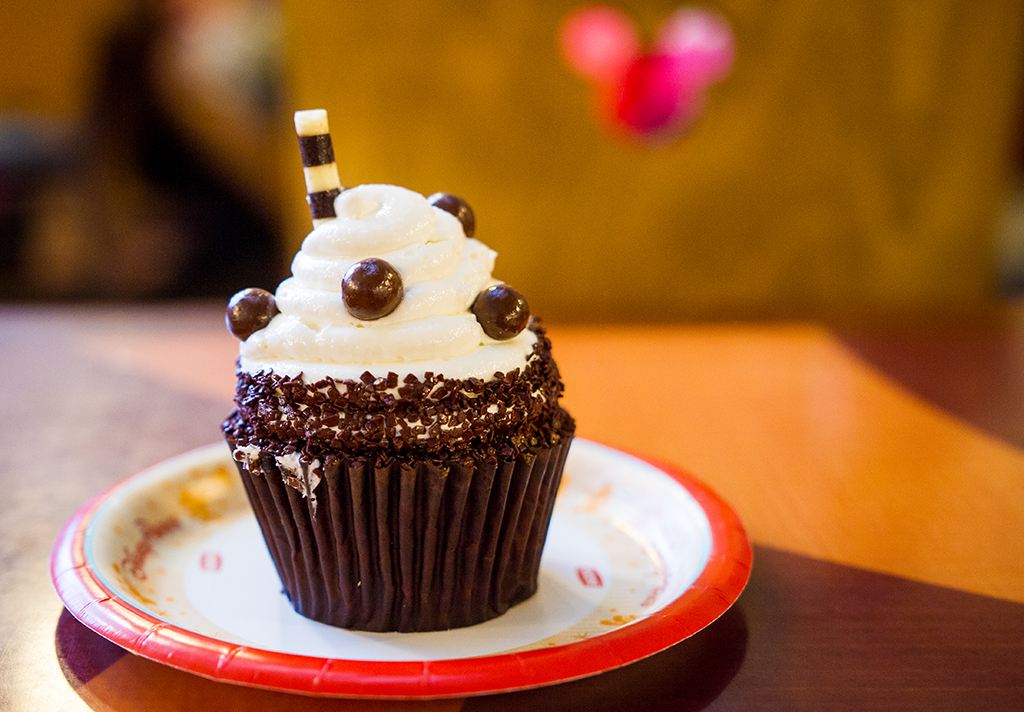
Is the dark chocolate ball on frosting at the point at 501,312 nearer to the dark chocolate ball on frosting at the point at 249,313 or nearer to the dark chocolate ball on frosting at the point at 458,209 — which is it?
the dark chocolate ball on frosting at the point at 458,209

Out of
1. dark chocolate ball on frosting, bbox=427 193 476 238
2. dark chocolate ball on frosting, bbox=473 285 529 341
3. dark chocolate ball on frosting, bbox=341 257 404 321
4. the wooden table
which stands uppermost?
dark chocolate ball on frosting, bbox=427 193 476 238

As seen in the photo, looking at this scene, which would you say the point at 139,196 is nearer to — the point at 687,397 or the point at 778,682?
the point at 687,397

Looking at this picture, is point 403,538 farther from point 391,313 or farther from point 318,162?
point 318,162

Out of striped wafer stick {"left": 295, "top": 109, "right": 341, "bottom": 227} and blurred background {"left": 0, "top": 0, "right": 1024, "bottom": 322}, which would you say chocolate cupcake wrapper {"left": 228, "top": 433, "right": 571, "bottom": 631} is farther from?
blurred background {"left": 0, "top": 0, "right": 1024, "bottom": 322}

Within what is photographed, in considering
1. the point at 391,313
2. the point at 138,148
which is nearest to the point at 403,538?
the point at 391,313

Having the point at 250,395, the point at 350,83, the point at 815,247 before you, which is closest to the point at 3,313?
the point at 350,83

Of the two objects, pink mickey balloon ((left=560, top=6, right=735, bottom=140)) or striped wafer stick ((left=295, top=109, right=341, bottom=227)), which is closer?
striped wafer stick ((left=295, top=109, right=341, bottom=227))

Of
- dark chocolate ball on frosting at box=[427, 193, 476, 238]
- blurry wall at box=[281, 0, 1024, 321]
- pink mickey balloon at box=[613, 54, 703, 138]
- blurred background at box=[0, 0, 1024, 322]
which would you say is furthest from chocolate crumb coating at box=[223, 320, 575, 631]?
pink mickey balloon at box=[613, 54, 703, 138]
